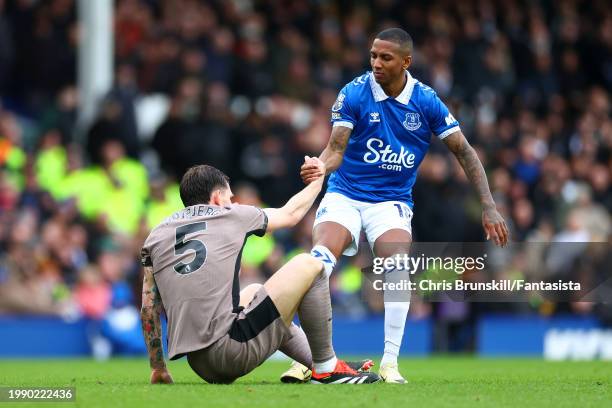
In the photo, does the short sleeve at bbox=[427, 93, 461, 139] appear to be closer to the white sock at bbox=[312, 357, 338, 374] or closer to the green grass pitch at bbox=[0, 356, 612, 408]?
the green grass pitch at bbox=[0, 356, 612, 408]

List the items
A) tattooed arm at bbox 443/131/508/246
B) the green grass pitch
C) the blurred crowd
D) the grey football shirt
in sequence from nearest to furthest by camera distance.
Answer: the green grass pitch → the grey football shirt → tattooed arm at bbox 443/131/508/246 → the blurred crowd

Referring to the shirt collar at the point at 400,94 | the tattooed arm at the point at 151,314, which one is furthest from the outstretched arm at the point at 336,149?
the tattooed arm at the point at 151,314

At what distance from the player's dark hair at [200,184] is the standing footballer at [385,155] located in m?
1.35

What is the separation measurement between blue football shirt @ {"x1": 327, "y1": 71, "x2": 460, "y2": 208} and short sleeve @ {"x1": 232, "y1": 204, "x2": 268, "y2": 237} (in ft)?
5.25

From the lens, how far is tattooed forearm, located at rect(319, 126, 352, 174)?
941 centimetres

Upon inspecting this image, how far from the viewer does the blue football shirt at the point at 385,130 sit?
951cm

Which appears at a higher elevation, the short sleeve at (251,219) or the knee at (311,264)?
the short sleeve at (251,219)

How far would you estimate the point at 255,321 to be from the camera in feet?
26.2

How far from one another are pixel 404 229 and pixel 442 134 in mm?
767

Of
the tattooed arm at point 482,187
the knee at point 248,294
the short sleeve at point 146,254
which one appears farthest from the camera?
the tattooed arm at point 482,187

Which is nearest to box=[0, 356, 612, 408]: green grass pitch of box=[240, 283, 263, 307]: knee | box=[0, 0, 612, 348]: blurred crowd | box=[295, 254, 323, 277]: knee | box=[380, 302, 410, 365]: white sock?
box=[380, 302, 410, 365]: white sock

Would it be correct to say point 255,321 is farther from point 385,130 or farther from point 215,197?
point 385,130

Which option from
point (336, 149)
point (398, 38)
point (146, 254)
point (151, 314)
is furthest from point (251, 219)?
point (398, 38)

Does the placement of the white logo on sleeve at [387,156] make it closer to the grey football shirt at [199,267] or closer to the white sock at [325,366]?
the grey football shirt at [199,267]
